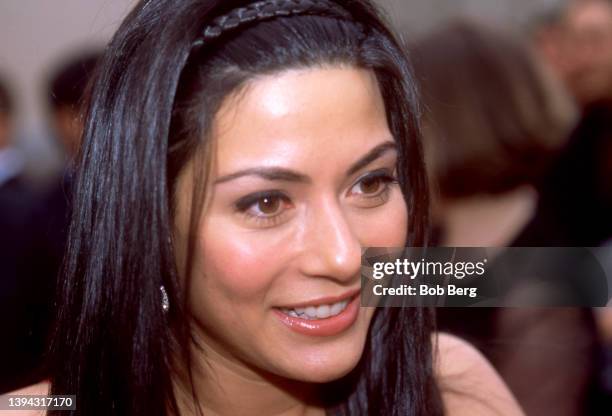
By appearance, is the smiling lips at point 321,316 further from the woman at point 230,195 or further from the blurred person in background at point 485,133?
the blurred person in background at point 485,133

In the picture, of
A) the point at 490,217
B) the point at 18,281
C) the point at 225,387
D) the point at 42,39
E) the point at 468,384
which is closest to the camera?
the point at 225,387

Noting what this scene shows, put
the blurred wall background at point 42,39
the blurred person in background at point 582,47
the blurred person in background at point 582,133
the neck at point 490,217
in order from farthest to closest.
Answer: the blurred wall background at point 42,39, the blurred person in background at point 582,47, the blurred person in background at point 582,133, the neck at point 490,217

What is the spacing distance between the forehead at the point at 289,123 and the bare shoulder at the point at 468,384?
443mm

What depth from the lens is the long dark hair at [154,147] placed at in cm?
106

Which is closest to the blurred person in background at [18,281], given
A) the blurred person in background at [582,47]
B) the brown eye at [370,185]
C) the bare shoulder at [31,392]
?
the bare shoulder at [31,392]

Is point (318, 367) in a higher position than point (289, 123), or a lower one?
lower

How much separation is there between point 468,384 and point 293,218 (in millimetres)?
519

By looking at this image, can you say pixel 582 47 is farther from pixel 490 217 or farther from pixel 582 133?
pixel 490 217

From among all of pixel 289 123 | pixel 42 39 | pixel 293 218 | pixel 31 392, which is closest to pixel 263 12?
pixel 289 123

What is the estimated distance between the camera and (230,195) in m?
1.05

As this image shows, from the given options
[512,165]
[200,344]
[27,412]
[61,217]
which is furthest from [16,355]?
[512,165]

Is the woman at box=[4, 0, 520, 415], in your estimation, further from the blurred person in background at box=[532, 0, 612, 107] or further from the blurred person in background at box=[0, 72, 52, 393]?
the blurred person in background at box=[532, 0, 612, 107]

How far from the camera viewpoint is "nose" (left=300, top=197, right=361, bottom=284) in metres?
1.06

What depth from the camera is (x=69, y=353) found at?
1.16 m
